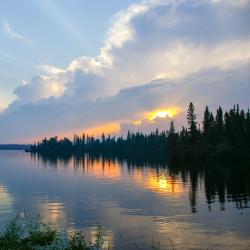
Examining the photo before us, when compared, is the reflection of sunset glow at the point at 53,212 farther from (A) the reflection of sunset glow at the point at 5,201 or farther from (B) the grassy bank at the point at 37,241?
(B) the grassy bank at the point at 37,241

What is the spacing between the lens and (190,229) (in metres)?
43.0

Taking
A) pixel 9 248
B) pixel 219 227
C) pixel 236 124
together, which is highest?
pixel 236 124

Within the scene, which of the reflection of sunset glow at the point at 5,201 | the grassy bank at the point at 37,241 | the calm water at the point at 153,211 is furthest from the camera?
the reflection of sunset glow at the point at 5,201

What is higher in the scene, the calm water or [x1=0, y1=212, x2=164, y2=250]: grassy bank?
[x1=0, y1=212, x2=164, y2=250]: grassy bank

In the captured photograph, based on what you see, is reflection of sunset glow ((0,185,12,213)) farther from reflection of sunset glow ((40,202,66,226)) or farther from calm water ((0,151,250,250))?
reflection of sunset glow ((40,202,66,226))

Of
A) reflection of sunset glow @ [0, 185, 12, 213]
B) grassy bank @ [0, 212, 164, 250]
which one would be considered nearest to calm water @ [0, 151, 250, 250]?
reflection of sunset glow @ [0, 185, 12, 213]

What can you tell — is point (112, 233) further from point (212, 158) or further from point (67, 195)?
point (212, 158)

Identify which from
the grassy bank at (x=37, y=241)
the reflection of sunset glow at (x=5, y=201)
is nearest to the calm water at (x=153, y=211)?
the reflection of sunset glow at (x=5, y=201)

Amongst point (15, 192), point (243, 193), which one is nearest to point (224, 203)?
point (243, 193)

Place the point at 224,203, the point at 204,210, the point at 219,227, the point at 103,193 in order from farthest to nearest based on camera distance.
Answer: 1. the point at 103,193
2. the point at 224,203
3. the point at 204,210
4. the point at 219,227

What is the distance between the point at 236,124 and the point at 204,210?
132332 millimetres

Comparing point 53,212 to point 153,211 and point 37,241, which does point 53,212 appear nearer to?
point 153,211

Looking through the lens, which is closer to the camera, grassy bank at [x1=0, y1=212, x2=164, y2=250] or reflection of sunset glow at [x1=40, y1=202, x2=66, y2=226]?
grassy bank at [x1=0, y1=212, x2=164, y2=250]


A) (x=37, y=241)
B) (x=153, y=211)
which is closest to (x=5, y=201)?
(x=153, y=211)
